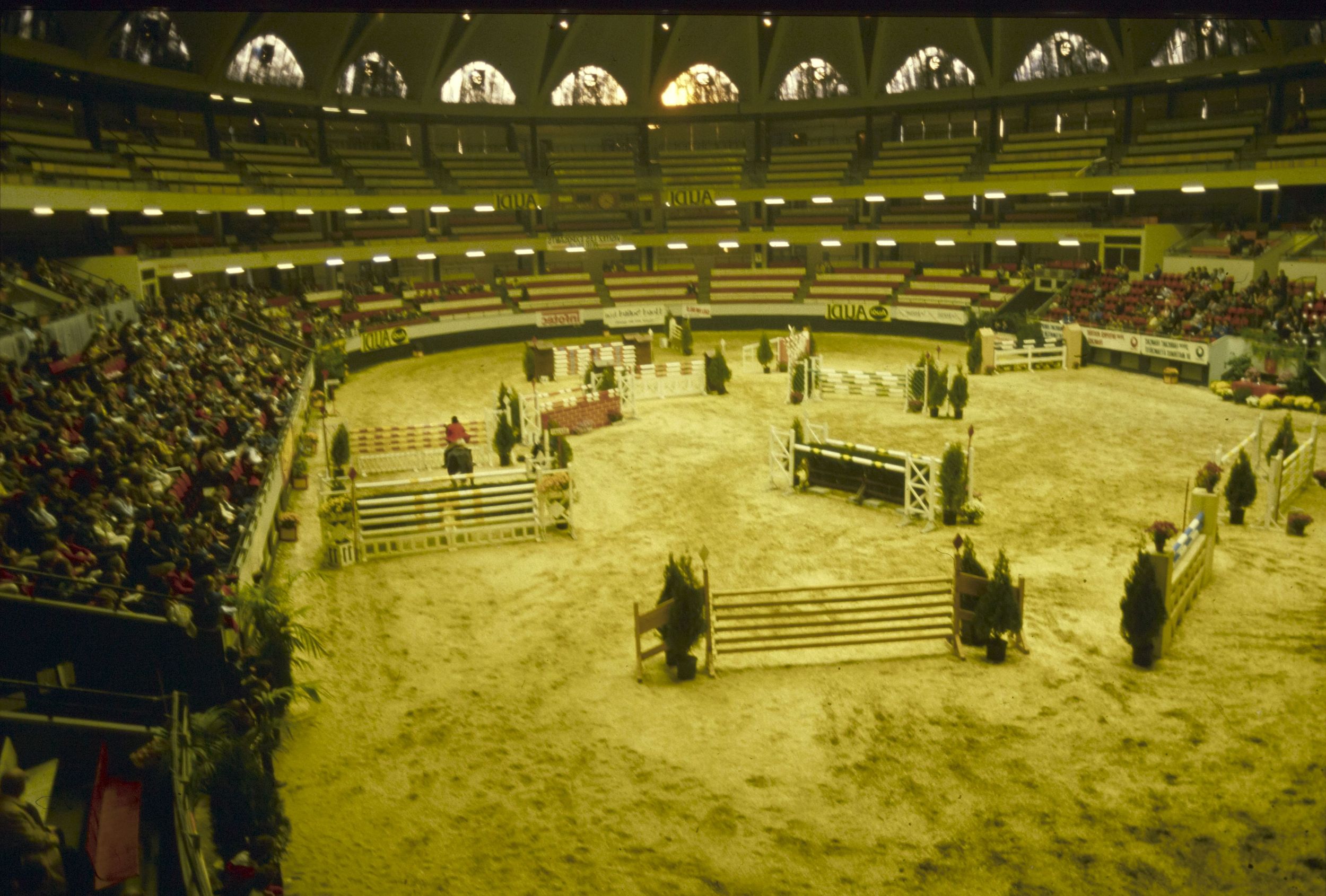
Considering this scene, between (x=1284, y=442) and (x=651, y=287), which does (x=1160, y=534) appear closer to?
(x=1284, y=442)

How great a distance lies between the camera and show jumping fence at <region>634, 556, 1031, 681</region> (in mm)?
12141

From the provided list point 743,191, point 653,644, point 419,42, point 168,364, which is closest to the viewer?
point 653,644

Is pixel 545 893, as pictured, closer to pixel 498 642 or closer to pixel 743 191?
pixel 498 642

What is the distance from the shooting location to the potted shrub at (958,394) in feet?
80.9

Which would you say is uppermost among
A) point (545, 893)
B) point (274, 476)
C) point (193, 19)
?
point (193, 19)

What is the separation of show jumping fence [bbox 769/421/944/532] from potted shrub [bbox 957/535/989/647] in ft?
14.3

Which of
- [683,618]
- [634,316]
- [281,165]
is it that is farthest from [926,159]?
[683,618]

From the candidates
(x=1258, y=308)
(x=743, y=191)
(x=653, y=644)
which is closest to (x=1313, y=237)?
(x=1258, y=308)

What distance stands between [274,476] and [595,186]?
3559 cm

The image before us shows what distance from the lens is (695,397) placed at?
97.4 feet

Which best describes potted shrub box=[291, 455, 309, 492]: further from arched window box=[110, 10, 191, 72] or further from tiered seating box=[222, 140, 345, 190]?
tiered seating box=[222, 140, 345, 190]

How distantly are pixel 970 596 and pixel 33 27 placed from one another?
114ft

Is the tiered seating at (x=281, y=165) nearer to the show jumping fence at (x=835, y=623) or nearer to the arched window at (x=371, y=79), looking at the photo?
the arched window at (x=371, y=79)

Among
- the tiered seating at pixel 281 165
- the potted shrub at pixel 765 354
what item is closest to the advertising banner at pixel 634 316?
the potted shrub at pixel 765 354
